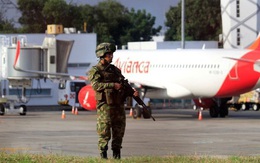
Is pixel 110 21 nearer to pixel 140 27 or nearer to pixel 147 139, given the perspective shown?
pixel 140 27

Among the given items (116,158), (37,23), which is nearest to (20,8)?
(37,23)

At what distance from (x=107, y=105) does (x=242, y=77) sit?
24.4 meters

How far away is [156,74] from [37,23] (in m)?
55.0

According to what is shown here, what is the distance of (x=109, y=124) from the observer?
56.1 feet

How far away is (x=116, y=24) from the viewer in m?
110

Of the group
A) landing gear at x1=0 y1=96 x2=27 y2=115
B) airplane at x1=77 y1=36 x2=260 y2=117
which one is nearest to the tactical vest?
airplane at x1=77 y1=36 x2=260 y2=117

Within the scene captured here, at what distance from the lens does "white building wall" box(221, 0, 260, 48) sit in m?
111

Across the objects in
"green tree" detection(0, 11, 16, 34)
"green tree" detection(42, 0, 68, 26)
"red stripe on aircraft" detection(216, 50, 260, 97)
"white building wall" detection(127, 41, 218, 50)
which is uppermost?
"green tree" detection(42, 0, 68, 26)

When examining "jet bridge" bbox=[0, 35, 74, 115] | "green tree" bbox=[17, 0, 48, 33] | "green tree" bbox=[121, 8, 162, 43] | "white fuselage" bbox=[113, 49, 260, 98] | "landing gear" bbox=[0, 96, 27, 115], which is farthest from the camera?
"green tree" bbox=[121, 8, 162, 43]

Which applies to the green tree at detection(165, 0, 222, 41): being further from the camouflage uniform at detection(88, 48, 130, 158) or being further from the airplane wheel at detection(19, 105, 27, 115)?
the camouflage uniform at detection(88, 48, 130, 158)

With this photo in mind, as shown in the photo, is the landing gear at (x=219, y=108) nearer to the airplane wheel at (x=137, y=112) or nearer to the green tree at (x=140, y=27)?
the airplane wheel at (x=137, y=112)

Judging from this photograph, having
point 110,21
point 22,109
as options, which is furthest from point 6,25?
point 22,109

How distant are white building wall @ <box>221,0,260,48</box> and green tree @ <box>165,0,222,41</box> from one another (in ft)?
49.9

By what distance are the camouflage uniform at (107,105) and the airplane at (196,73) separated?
2362 cm
